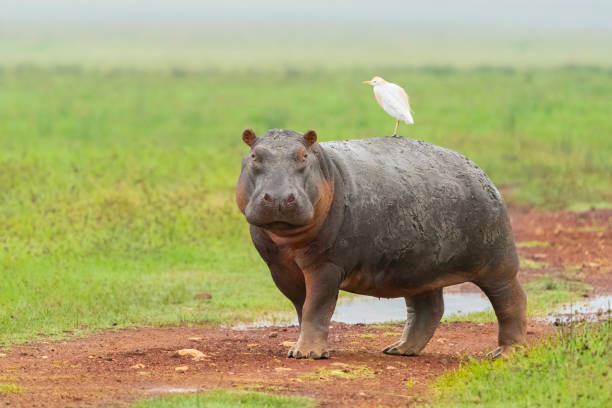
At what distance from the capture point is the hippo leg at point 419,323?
967cm

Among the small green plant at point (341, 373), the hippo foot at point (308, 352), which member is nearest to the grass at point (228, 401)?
the small green plant at point (341, 373)

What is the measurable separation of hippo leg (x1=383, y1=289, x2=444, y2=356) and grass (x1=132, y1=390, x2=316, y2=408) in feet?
7.94

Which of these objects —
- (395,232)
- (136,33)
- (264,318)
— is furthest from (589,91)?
(136,33)

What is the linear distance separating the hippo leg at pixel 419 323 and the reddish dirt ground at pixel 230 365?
13 cm

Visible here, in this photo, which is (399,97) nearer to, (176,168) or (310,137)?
(310,137)

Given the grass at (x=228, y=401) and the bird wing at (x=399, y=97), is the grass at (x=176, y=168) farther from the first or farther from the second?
the grass at (x=228, y=401)

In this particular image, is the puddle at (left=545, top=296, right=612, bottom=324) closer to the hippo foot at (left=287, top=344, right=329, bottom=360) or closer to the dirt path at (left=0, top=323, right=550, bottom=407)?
the dirt path at (left=0, top=323, right=550, bottom=407)

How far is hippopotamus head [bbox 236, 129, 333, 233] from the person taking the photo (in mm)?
8141

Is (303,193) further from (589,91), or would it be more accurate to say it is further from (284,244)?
(589,91)

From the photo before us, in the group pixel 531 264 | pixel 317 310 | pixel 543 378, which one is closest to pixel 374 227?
pixel 317 310

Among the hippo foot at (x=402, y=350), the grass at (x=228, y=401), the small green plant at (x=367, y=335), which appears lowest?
the small green plant at (x=367, y=335)

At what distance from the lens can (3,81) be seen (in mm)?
42969

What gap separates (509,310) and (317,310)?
1.63 meters

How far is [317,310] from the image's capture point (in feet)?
28.9
